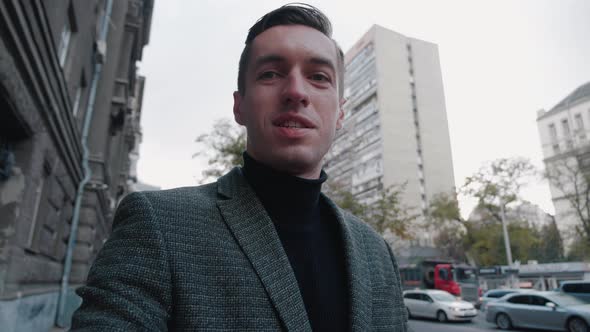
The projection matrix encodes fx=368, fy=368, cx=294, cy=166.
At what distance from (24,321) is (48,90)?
13.6 feet

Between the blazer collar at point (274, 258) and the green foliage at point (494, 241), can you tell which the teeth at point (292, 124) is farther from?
the green foliage at point (494, 241)

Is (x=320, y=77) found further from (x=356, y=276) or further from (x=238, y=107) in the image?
(x=356, y=276)

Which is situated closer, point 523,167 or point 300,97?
point 300,97

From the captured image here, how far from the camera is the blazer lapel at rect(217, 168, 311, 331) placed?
1254 mm

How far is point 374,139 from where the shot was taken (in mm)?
59344

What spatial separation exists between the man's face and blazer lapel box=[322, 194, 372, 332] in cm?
32

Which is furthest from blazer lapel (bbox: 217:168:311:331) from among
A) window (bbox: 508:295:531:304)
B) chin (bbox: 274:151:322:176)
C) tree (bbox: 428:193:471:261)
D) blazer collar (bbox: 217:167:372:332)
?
tree (bbox: 428:193:471:261)

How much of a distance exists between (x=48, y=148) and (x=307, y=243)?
7.23 meters

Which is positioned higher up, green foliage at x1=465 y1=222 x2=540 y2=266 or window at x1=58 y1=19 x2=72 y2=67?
window at x1=58 y1=19 x2=72 y2=67

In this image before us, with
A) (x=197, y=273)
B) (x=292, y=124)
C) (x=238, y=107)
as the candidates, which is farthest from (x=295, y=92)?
(x=197, y=273)

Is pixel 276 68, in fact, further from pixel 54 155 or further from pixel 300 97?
pixel 54 155

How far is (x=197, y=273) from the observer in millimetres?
1221

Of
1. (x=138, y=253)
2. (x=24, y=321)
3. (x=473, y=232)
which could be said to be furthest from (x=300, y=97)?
(x=473, y=232)

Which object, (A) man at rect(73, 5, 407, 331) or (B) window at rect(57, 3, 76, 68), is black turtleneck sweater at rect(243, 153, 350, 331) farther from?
(B) window at rect(57, 3, 76, 68)
